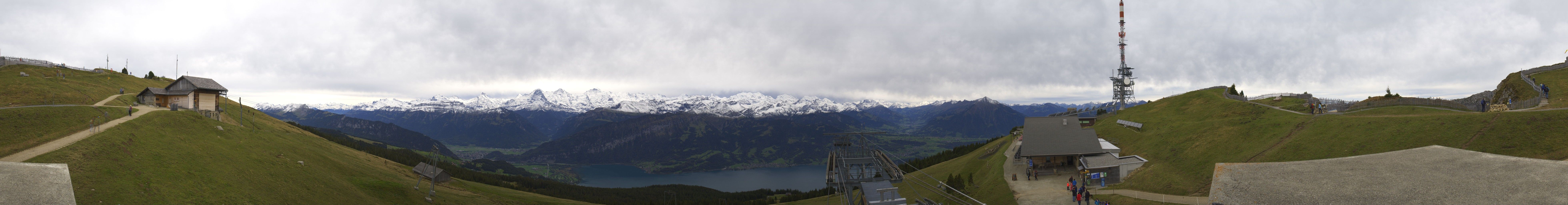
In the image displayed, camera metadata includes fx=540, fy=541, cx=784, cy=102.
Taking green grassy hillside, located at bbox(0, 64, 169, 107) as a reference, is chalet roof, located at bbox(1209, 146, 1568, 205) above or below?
below

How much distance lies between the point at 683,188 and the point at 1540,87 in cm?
18648

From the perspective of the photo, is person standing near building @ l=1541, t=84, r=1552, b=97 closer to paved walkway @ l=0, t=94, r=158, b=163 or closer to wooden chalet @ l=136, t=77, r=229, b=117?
paved walkway @ l=0, t=94, r=158, b=163

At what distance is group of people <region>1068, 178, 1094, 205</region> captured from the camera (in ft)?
129

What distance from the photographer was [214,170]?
39.4 metres

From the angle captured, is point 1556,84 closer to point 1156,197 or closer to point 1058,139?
point 1058,139

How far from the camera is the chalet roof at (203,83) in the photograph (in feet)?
216

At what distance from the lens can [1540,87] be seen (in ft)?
156

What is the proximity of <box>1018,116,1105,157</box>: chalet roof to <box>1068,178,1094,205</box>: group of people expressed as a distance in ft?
28.7

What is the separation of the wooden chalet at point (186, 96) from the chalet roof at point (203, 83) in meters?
0.04

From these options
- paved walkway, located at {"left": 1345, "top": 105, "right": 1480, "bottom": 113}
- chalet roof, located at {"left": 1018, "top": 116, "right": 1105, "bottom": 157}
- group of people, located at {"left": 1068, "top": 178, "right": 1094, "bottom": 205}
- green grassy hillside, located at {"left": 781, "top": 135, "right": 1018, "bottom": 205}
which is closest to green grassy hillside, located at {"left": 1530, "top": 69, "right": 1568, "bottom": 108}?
paved walkway, located at {"left": 1345, "top": 105, "right": 1480, "bottom": 113}

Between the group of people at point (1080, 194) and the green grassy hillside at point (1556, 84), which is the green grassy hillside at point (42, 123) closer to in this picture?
the group of people at point (1080, 194)

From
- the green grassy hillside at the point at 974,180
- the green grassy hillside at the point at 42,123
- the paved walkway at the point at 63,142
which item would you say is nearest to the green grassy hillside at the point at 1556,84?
the green grassy hillside at the point at 974,180

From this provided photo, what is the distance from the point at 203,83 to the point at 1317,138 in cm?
11673

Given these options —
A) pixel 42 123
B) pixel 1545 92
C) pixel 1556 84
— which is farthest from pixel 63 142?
pixel 1556 84
